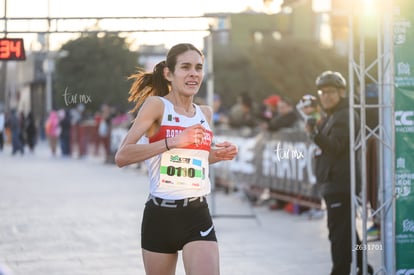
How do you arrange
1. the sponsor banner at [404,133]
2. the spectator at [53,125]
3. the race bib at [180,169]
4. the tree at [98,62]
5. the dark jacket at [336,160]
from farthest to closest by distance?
the spectator at [53,125] < the tree at [98,62] < the dark jacket at [336,160] < the sponsor banner at [404,133] < the race bib at [180,169]

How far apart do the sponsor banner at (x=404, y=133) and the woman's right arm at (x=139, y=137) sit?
9.48 ft

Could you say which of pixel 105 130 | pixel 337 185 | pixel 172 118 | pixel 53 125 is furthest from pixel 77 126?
pixel 172 118

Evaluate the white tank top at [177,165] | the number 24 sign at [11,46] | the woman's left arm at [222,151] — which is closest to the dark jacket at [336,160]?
the woman's left arm at [222,151]

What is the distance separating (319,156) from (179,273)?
6.35ft

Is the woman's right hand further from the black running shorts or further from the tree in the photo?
the tree

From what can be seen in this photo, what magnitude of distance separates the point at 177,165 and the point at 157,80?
67cm

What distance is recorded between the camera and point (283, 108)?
15023 mm

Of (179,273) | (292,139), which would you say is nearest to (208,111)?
(179,273)

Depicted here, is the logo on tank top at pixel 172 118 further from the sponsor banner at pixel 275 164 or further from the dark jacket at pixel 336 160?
the sponsor banner at pixel 275 164

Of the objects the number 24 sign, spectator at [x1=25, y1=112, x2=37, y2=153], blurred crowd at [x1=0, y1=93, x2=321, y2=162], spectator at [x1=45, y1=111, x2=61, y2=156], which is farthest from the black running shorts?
spectator at [x1=25, y1=112, x2=37, y2=153]

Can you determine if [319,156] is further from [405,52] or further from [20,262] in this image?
[20,262]

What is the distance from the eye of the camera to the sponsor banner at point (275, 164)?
14.0 meters

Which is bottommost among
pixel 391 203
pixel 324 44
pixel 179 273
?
pixel 179 273

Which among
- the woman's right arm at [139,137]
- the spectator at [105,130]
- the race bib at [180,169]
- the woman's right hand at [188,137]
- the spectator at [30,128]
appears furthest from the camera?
the spectator at [30,128]
